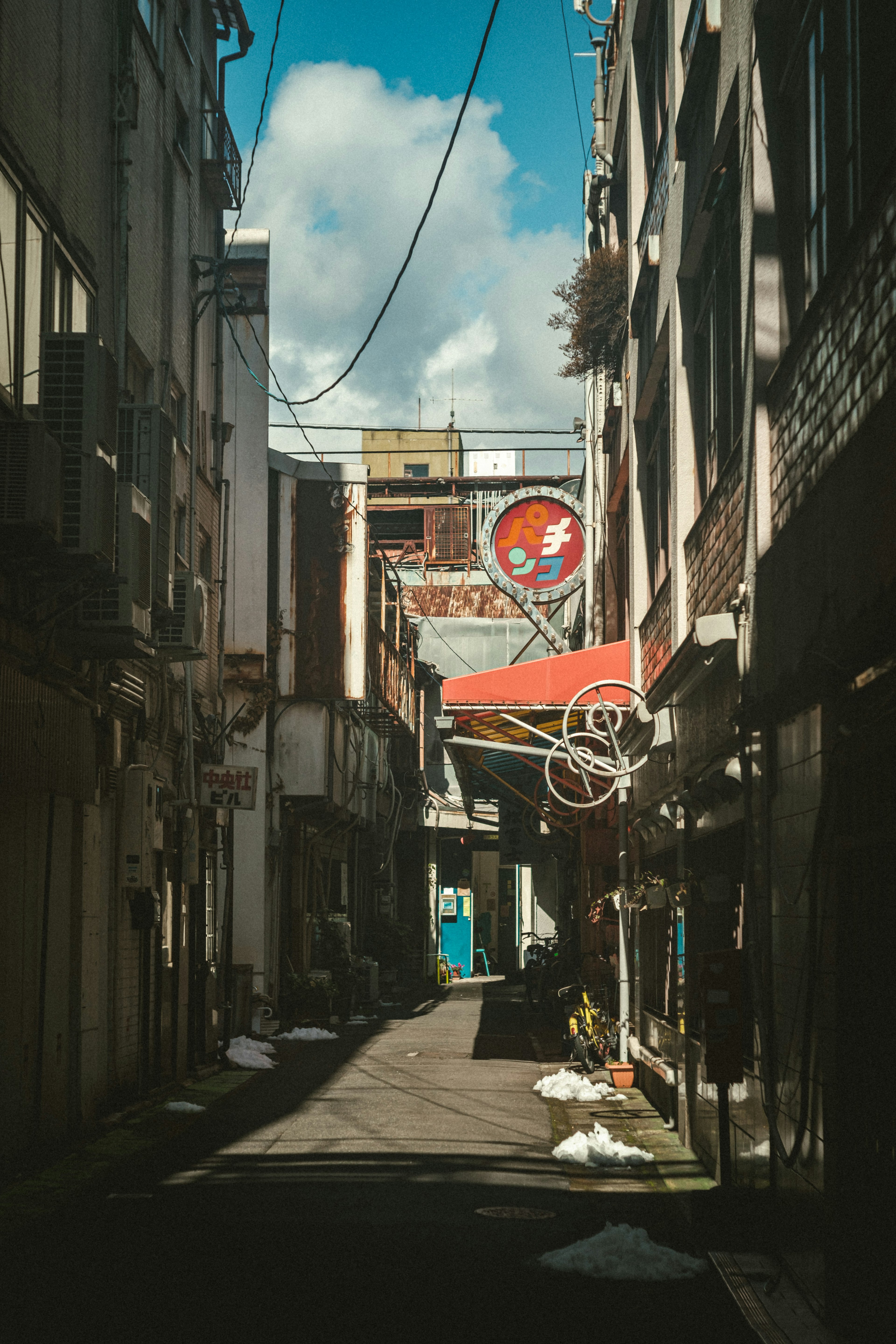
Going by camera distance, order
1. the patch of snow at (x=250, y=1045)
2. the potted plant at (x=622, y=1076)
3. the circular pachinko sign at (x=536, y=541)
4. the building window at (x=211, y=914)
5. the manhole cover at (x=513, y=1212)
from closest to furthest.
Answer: the manhole cover at (x=513, y=1212) < the potted plant at (x=622, y=1076) < the patch of snow at (x=250, y=1045) < the building window at (x=211, y=914) < the circular pachinko sign at (x=536, y=541)

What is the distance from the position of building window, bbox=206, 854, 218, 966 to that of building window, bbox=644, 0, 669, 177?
11.1 meters

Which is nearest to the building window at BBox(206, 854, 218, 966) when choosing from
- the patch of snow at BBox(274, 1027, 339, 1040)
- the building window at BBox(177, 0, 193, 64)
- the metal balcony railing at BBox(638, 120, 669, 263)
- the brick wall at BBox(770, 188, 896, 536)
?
the patch of snow at BBox(274, 1027, 339, 1040)

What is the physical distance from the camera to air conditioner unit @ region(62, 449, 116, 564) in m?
9.98

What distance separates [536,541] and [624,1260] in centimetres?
1696

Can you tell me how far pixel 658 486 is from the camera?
1540 centimetres

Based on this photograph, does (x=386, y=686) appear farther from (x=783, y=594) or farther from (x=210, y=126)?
(x=783, y=594)

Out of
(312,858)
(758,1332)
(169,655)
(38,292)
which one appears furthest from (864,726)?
(312,858)

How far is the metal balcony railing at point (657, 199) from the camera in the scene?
13578 mm

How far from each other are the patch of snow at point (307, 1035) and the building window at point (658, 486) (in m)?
9.79

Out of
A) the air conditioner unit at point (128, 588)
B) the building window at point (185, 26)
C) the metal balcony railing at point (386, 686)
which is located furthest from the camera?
the metal balcony railing at point (386, 686)

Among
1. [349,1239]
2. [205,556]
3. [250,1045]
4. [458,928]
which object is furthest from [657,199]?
[458,928]

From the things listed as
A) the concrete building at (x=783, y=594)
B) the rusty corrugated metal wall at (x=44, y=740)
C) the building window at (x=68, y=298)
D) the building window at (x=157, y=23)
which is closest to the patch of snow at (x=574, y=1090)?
the concrete building at (x=783, y=594)

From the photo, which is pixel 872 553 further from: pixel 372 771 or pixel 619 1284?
pixel 372 771

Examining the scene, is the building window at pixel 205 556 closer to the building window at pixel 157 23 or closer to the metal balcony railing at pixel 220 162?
the metal balcony railing at pixel 220 162
